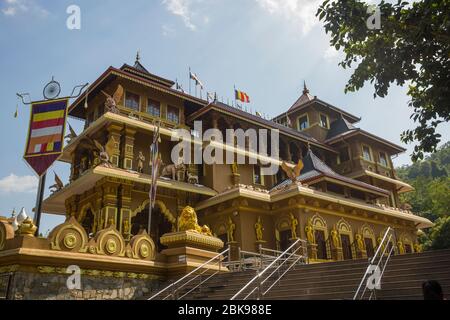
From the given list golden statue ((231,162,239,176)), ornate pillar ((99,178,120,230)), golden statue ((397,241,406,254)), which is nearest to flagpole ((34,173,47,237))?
ornate pillar ((99,178,120,230))

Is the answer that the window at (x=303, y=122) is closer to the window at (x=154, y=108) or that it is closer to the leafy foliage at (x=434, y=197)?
the leafy foliage at (x=434, y=197)

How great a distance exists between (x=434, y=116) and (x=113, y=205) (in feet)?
48.5

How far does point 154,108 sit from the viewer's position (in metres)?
23.9

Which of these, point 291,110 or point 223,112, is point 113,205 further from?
point 291,110

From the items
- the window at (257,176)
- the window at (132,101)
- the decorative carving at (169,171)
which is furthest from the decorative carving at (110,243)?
the window at (257,176)

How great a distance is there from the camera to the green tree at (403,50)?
9867 mm

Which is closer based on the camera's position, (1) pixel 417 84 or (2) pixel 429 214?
(1) pixel 417 84

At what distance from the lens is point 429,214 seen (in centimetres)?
5369

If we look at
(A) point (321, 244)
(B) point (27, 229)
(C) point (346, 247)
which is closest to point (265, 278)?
(B) point (27, 229)

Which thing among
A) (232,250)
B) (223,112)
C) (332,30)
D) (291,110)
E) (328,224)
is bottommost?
(232,250)

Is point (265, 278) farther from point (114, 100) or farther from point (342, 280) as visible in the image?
point (114, 100)

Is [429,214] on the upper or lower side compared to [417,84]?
upper

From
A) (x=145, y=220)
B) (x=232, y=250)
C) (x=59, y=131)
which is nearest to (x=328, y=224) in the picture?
(x=232, y=250)

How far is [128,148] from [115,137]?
3.00 feet
